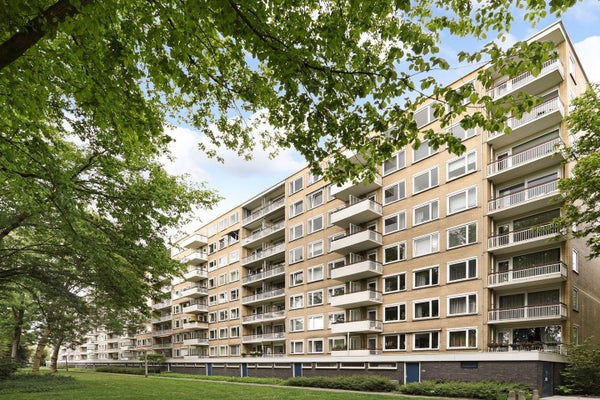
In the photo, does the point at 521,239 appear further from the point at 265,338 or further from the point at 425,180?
the point at 265,338

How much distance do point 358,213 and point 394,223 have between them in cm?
301

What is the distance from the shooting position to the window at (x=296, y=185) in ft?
148

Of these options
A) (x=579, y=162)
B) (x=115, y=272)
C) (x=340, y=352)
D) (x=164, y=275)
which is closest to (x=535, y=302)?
(x=579, y=162)

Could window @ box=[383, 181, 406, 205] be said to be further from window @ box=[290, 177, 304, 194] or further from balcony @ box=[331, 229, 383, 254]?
window @ box=[290, 177, 304, 194]

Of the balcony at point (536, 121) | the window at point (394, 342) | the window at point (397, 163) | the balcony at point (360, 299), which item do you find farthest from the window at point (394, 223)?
the balcony at point (536, 121)

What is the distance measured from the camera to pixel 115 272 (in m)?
15.5

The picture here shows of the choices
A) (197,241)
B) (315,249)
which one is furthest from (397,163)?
(197,241)

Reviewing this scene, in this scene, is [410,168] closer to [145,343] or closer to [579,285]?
[579,285]

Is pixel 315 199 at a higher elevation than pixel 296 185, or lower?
lower

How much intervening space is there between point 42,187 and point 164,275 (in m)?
7.75

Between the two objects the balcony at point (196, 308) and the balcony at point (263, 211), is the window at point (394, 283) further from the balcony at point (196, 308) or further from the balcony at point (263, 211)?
the balcony at point (196, 308)

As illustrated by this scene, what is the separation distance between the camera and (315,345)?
39.4m

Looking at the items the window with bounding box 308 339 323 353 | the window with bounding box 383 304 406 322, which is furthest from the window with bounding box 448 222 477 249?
the window with bounding box 308 339 323 353

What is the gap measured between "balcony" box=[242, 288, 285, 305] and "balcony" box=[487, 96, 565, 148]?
26.3 metres
